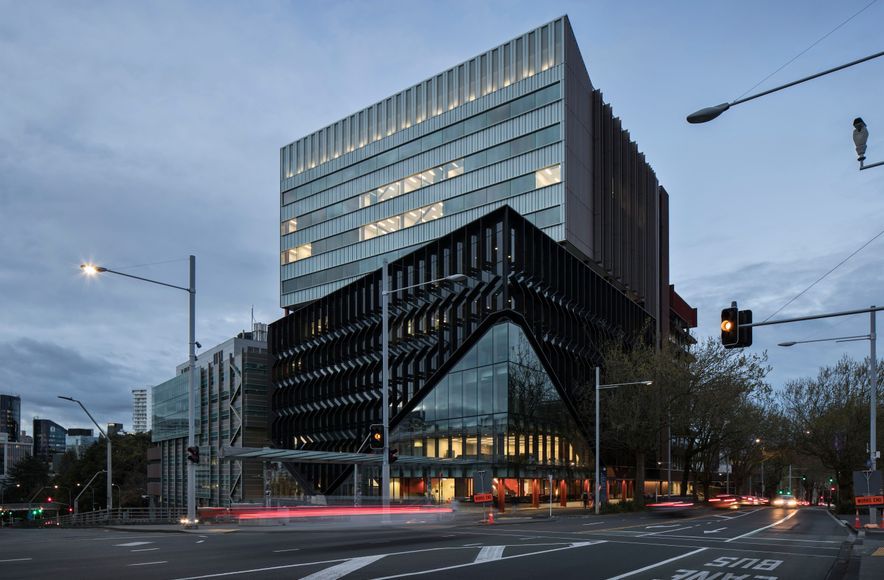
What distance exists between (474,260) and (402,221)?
26894 mm

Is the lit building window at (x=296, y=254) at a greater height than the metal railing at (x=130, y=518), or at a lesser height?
greater

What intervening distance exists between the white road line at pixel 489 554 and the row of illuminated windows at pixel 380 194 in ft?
200

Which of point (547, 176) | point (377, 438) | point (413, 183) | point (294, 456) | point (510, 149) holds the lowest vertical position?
point (294, 456)

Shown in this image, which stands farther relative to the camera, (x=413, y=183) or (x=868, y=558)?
→ (x=413, y=183)

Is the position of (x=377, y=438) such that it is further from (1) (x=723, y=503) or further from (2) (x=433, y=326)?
(1) (x=723, y=503)

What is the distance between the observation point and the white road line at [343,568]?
14.2 metres

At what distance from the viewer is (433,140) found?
273ft

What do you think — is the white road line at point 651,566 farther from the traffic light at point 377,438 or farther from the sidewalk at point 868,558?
the traffic light at point 377,438

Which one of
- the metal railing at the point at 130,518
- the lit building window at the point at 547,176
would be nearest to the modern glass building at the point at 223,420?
the metal railing at the point at 130,518

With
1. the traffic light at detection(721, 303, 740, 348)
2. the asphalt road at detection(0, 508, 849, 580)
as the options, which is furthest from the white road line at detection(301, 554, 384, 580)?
the traffic light at detection(721, 303, 740, 348)

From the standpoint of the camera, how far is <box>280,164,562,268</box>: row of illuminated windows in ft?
234

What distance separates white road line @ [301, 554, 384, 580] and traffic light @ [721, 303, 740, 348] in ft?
34.6

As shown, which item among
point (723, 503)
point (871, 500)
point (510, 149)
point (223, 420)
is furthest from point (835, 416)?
point (223, 420)

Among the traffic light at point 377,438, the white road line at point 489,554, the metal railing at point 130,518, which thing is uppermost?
the traffic light at point 377,438
